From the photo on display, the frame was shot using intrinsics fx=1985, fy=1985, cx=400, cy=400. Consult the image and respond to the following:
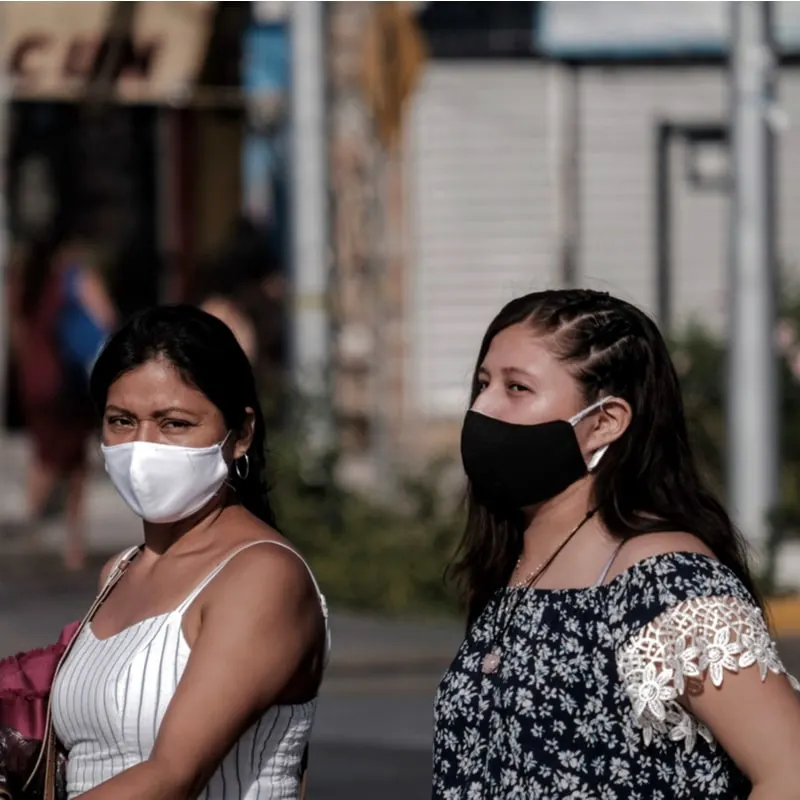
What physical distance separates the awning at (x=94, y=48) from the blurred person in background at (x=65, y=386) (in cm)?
202

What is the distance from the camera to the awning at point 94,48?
1540 cm

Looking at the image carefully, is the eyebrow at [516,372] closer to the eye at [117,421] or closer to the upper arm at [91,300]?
the eye at [117,421]

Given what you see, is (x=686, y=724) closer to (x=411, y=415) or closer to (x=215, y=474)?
(x=215, y=474)

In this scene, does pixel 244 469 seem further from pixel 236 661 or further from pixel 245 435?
pixel 236 661

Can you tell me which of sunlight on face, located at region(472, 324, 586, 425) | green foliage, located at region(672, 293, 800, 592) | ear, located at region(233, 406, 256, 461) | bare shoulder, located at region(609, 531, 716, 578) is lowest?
green foliage, located at region(672, 293, 800, 592)

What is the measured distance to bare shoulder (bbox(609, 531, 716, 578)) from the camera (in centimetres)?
291

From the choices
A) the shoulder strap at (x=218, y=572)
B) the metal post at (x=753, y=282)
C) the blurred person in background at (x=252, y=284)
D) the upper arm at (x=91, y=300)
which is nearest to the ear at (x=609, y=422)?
the shoulder strap at (x=218, y=572)

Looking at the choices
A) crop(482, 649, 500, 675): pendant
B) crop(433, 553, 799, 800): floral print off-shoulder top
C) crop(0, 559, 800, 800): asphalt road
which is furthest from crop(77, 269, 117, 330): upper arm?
crop(433, 553, 799, 800): floral print off-shoulder top

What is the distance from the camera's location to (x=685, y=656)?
2.77 metres

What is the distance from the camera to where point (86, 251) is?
17609 millimetres

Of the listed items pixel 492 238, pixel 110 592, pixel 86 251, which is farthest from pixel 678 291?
pixel 110 592

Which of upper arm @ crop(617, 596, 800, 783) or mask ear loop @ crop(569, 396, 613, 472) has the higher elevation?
mask ear loop @ crop(569, 396, 613, 472)

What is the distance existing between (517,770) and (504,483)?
0.46 metres

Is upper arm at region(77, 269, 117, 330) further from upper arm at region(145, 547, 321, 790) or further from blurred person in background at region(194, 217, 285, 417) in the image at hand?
upper arm at region(145, 547, 321, 790)
